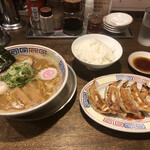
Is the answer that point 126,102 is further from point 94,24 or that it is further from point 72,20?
point 72,20

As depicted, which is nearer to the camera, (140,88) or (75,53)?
(140,88)

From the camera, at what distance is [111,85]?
132cm

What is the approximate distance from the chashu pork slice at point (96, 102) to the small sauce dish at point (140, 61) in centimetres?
66

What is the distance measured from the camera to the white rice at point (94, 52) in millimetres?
1588

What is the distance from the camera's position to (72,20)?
2119mm

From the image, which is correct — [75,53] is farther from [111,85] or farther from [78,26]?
[78,26]

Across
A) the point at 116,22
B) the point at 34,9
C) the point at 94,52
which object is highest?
the point at 34,9

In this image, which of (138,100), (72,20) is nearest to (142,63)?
(138,100)

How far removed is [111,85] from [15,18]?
1872 millimetres

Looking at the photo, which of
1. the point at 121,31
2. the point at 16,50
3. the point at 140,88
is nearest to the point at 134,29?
the point at 121,31

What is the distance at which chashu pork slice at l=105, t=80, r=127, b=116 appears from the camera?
1163mm

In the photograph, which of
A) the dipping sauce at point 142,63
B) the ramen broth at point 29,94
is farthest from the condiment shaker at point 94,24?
the ramen broth at point 29,94

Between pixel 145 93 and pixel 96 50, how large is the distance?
2.33 feet

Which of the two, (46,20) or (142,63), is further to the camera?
(46,20)
